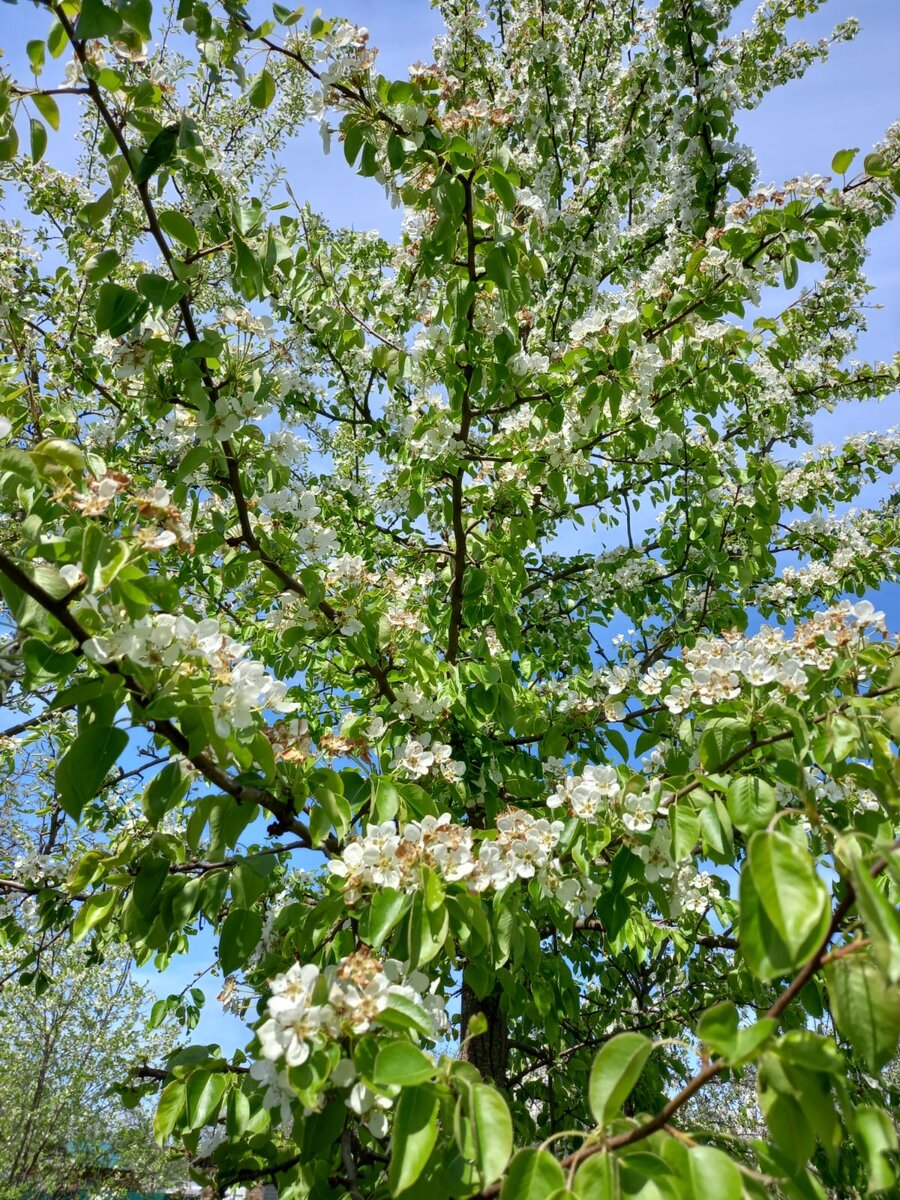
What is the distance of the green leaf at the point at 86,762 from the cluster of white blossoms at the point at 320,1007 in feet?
1.50

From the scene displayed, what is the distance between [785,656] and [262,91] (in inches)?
78.8

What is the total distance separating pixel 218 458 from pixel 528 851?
4.43ft

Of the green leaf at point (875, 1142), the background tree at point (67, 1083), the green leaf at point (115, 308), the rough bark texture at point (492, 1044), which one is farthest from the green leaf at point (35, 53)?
the background tree at point (67, 1083)

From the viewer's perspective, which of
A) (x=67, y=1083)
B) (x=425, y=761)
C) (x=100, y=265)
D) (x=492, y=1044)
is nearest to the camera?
(x=100, y=265)

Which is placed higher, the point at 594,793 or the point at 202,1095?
the point at 594,793

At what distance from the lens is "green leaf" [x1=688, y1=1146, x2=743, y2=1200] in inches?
33.7

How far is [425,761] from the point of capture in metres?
2.19

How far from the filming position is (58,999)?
36.1 feet

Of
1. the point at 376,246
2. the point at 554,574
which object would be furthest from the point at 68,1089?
the point at 376,246

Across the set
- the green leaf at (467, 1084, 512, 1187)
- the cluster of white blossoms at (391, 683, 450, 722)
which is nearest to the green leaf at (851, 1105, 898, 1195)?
the green leaf at (467, 1084, 512, 1187)

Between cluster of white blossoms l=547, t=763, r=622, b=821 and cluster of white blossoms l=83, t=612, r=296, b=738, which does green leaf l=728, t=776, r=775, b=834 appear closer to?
cluster of white blossoms l=547, t=763, r=622, b=821

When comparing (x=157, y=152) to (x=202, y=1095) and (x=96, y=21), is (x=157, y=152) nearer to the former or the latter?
(x=96, y=21)

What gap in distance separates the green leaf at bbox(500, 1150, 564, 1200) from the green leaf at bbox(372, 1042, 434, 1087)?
0.15 metres

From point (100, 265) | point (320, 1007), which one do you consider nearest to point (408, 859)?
point (320, 1007)
